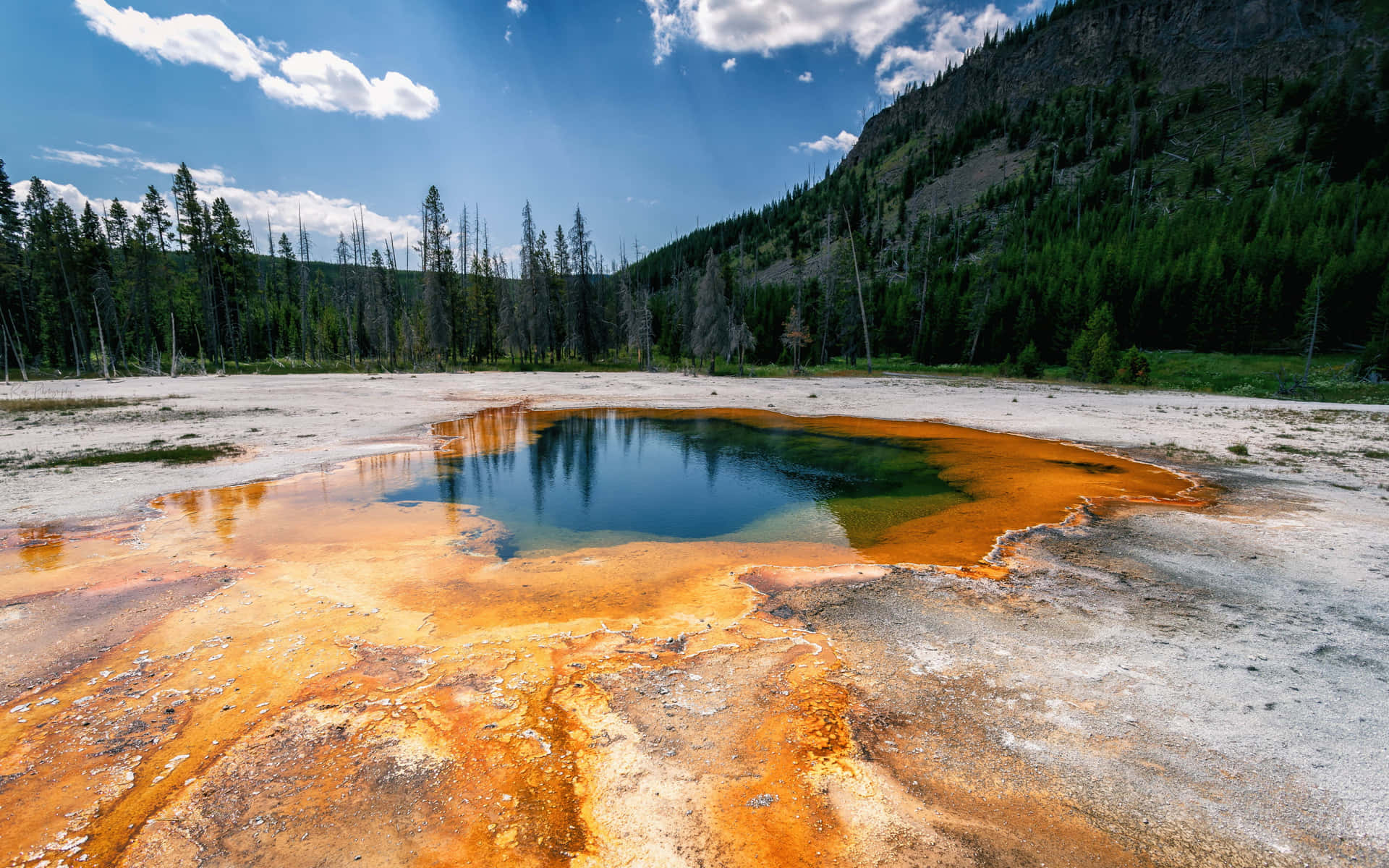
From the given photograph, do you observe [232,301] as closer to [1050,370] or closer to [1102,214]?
[1050,370]

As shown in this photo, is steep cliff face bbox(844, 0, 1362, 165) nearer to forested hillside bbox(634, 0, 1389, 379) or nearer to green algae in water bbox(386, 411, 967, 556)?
forested hillside bbox(634, 0, 1389, 379)

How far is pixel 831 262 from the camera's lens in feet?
201

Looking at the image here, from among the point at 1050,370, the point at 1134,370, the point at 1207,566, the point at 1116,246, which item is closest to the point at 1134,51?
the point at 1116,246

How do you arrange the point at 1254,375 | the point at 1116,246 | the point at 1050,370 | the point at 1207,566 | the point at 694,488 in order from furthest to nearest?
1. the point at 1116,246
2. the point at 1050,370
3. the point at 1254,375
4. the point at 694,488
5. the point at 1207,566

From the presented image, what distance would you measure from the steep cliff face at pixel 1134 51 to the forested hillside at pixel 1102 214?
1.54ft

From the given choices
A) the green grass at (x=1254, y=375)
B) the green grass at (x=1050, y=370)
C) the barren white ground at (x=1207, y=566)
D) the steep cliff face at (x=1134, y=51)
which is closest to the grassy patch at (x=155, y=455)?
the barren white ground at (x=1207, y=566)

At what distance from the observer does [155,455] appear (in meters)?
15.7

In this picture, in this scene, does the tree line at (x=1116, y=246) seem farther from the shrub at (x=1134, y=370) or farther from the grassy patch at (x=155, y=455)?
the grassy patch at (x=155, y=455)

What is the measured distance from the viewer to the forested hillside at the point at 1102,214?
47.8 metres

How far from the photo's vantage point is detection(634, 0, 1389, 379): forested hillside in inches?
1884

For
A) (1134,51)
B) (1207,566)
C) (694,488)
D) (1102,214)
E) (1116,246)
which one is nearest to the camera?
(1207,566)

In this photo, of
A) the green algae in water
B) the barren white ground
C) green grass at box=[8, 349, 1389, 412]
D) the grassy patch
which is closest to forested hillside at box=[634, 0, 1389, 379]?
green grass at box=[8, 349, 1389, 412]

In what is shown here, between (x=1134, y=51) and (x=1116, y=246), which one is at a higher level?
(x=1134, y=51)

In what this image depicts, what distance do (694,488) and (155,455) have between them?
1568cm
